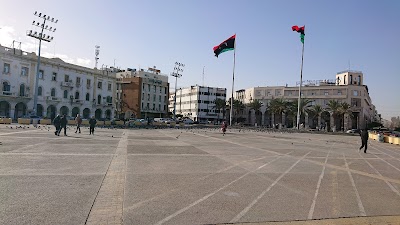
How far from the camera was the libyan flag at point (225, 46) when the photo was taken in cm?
5556

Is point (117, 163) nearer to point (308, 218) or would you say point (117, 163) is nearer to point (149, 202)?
point (149, 202)

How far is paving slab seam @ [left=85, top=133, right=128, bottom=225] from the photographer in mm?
5635

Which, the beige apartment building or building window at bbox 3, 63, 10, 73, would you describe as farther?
the beige apartment building

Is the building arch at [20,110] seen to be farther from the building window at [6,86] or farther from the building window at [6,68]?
the building window at [6,68]

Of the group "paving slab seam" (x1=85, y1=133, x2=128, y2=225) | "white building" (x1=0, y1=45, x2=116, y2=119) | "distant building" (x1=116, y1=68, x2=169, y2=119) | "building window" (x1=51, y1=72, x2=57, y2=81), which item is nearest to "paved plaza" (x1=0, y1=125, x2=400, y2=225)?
"paving slab seam" (x1=85, y1=133, x2=128, y2=225)

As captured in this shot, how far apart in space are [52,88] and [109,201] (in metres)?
61.8

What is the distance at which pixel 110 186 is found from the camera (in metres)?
8.12

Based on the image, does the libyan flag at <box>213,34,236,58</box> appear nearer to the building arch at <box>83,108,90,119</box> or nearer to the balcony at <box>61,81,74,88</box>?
the balcony at <box>61,81,74,88</box>

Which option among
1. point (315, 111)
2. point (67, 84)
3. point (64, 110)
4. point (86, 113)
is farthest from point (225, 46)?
point (315, 111)

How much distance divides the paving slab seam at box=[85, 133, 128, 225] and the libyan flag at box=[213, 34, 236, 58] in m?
47.1

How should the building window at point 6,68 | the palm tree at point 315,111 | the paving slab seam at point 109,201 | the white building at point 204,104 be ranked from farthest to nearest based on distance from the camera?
the white building at point 204,104
the palm tree at point 315,111
the building window at point 6,68
the paving slab seam at point 109,201

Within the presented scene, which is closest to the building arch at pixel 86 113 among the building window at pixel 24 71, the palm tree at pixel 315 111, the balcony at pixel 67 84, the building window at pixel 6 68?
the balcony at pixel 67 84

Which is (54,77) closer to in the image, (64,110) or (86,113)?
(64,110)

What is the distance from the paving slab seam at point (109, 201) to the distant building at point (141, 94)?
3309 inches
